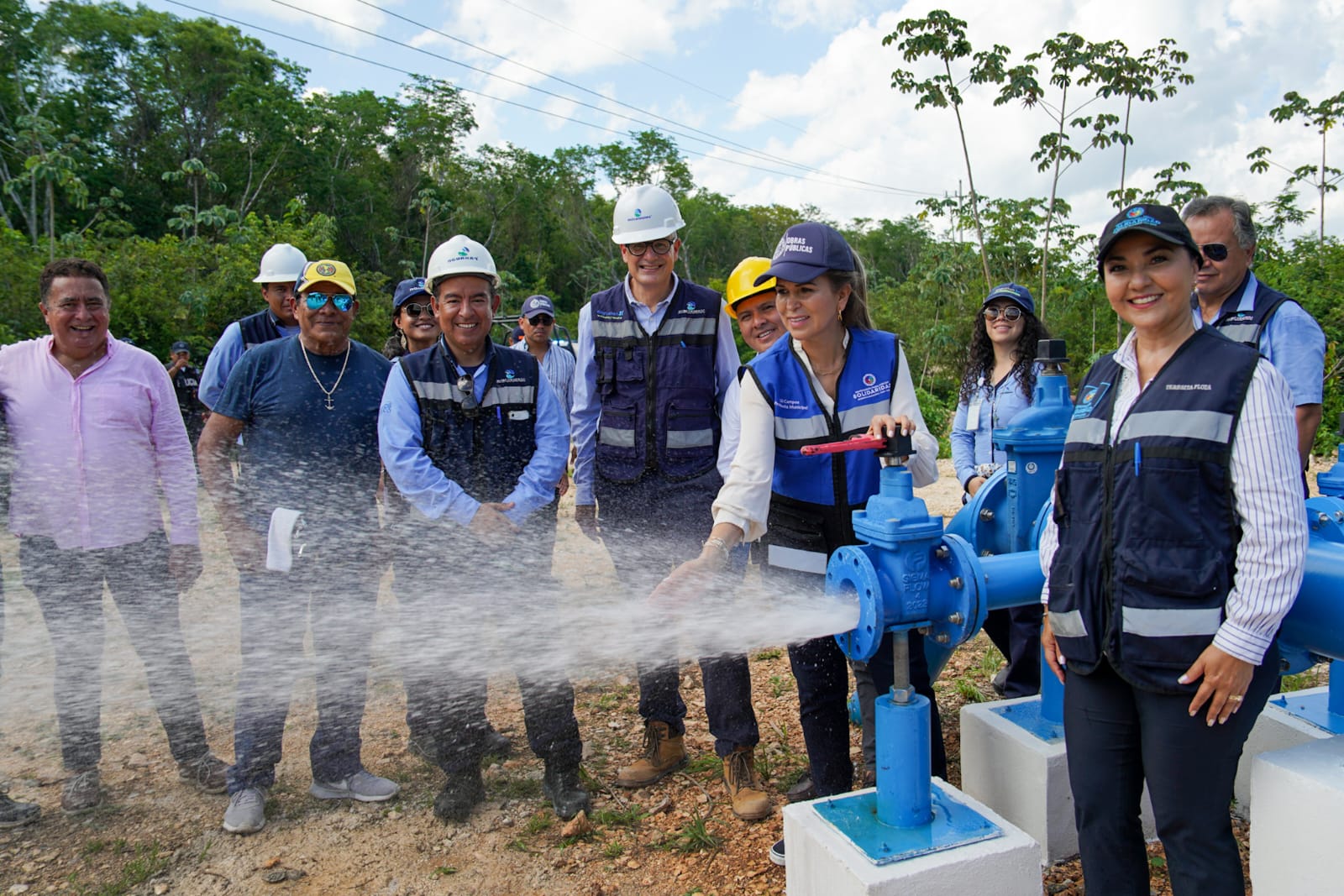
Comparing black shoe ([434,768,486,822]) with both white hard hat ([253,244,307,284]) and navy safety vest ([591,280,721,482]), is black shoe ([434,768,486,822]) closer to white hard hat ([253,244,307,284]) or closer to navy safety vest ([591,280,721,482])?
navy safety vest ([591,280,721,482])

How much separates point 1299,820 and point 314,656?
3665mm

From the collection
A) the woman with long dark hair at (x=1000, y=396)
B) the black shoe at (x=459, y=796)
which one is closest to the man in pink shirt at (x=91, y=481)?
the black shoe at (x=459, y=796)

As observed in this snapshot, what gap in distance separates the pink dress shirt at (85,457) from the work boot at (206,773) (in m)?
0.97

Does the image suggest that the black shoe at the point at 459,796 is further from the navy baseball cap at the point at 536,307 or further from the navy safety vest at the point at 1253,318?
the navy baseball cap at the point at 536,307

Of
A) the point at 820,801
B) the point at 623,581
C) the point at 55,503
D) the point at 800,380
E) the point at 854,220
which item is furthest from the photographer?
the point at 854,220

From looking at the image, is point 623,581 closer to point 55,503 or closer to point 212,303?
point 55,503

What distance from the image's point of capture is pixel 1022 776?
2992 millimetres

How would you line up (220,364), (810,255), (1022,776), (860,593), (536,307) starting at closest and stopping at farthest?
(860,593) → (810,255) → (1022,776) → (220,364) → (536,307)

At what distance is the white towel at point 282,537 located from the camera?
3443 millimetres

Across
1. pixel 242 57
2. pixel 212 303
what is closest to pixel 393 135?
pixel 242 57

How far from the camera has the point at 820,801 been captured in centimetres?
249

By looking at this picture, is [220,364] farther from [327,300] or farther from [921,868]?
[921,868]

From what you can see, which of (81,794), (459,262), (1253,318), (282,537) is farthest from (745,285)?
(81,794)

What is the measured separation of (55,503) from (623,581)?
7.42ft
